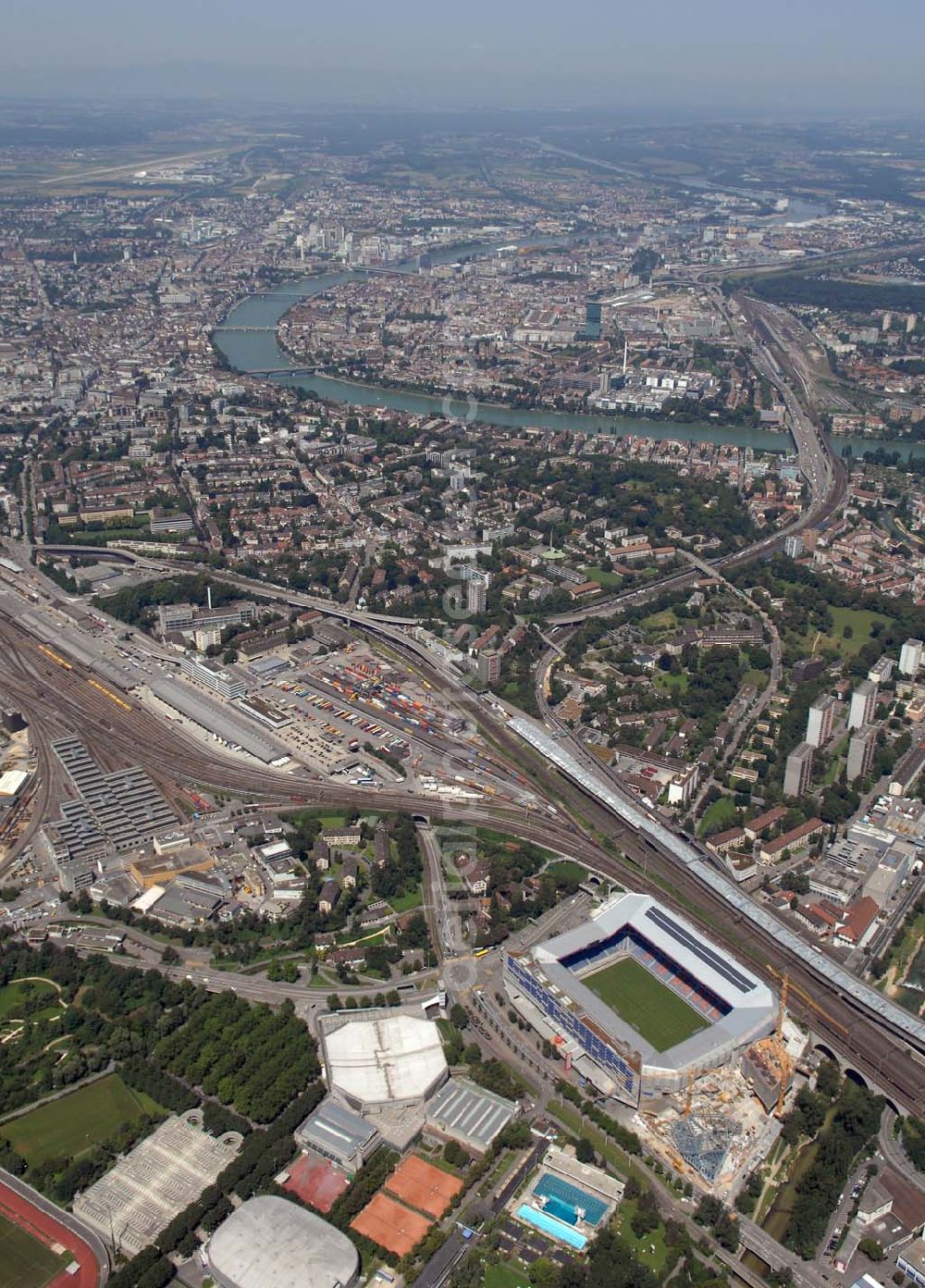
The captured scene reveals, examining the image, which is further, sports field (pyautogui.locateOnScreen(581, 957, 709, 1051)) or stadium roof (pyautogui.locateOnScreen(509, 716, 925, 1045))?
stadium roof (pyautogui.locateOnScreen(509, 716, 925, 1045))

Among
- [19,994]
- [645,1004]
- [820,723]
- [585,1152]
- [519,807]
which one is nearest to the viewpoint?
[585,1152]

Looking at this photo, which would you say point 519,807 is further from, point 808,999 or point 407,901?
point 808,999

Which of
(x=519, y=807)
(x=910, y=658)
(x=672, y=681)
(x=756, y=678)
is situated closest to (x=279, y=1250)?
(x=519, y=807)

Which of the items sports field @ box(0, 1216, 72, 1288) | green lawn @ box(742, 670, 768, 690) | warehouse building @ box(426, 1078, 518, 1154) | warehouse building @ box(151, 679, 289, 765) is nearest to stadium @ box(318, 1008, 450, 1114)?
warehouse building @ box(426, 1078, 518, 1154)

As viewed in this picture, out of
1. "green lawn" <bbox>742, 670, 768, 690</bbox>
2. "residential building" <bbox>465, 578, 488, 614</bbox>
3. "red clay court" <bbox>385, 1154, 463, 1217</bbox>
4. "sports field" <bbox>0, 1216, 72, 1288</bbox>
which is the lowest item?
"sports field" <bbox>0, 1216, 72, 1288</bbox>

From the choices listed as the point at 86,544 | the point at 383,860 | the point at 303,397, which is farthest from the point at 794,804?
the point at 303,397

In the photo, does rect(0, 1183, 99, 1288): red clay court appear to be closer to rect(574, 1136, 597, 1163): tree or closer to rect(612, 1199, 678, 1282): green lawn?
rect(574, 1136, 597, 1163): tree

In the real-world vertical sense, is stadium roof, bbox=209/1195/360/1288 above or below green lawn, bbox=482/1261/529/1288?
above

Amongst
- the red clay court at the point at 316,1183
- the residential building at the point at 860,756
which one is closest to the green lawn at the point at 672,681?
the residential building at the point at 860,756
